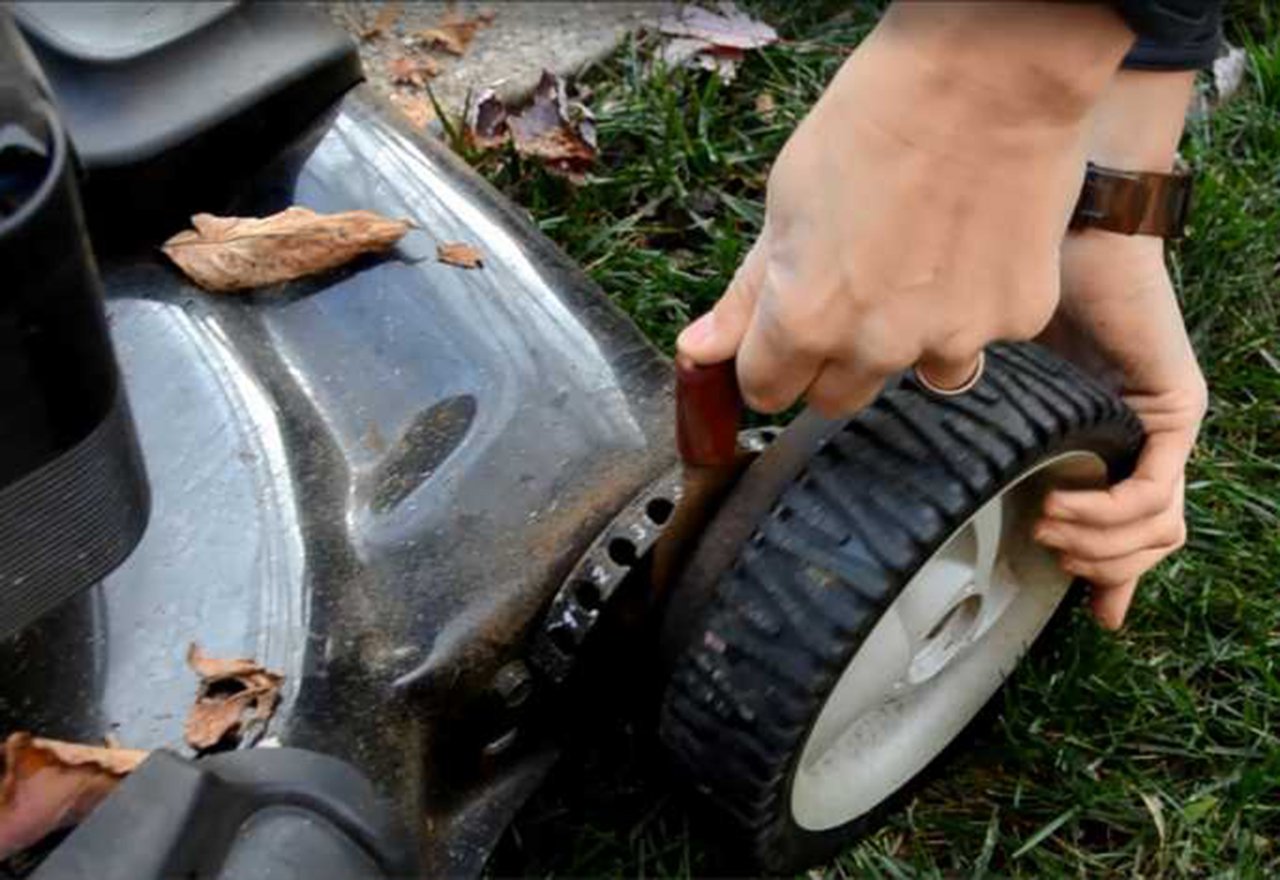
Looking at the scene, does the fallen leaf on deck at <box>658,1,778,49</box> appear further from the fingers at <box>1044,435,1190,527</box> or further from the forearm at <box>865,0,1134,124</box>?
the forearm at <box>865,0,1134,124</box>

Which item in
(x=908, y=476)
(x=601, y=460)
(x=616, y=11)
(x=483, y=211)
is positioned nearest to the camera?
(x=908, y=476)

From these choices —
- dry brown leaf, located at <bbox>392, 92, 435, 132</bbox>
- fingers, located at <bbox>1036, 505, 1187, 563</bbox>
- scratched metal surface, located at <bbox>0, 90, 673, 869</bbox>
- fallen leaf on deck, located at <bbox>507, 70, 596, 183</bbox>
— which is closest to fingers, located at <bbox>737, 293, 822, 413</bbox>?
scratched metal surface, located at <bbox>0, 90, 673, 869</bbox>

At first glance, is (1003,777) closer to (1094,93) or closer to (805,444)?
(805,444)

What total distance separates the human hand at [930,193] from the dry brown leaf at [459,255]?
1.29 feet

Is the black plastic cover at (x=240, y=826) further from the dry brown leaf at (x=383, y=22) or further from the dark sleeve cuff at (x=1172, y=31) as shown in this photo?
the dry brown leaf at (x=383, y=22)

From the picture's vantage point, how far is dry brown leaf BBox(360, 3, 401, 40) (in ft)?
6.24

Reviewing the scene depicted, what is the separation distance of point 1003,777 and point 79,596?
63cm

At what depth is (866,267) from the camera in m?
0.80

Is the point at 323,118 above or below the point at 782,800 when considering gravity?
above

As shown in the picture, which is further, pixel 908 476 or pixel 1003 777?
pixel 1003 777

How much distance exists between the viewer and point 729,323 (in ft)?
3.02

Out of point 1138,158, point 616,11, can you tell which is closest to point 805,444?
point 1138,158

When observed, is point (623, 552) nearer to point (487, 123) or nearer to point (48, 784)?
point (48, 784)

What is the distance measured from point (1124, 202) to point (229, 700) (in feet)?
1.98
